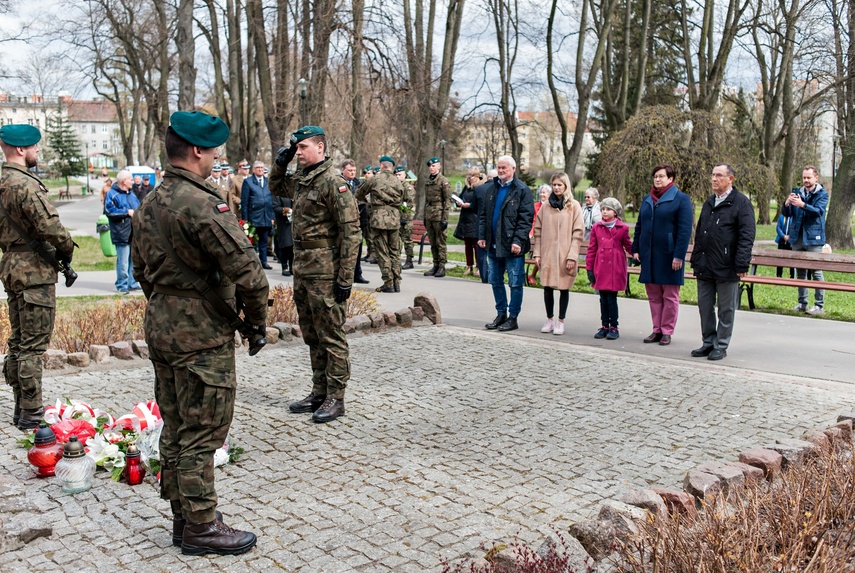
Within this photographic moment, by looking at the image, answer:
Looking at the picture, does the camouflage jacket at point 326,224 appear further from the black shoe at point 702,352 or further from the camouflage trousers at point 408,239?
the camouflage trousers at point 408,239

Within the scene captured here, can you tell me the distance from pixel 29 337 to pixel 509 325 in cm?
574

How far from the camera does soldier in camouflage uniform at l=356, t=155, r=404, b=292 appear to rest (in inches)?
540

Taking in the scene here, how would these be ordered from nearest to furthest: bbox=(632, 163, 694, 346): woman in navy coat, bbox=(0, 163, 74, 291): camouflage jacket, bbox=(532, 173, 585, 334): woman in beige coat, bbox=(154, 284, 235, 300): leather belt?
1. bbox=(154, 284, 235, 300): leather belt
2. bbox=(0, 163, 74, 291): camouflage jacket
3. bbox=(632, 163, 694, 346): woman in navy coat
4. bbox=(532, 173, 585, 334): woman in beige coat

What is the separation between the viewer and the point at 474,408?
6984 millimetres

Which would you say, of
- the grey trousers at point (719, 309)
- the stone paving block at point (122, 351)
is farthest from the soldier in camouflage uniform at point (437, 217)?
the stone paving block at point (122, 351)

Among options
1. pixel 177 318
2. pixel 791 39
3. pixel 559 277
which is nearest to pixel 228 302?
pixel 177 318

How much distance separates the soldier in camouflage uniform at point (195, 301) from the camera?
163 inches

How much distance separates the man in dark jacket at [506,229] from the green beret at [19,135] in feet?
16.9

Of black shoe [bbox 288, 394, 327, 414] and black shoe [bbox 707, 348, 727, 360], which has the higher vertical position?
black shoe [bbox 707, 348, 727, 360]

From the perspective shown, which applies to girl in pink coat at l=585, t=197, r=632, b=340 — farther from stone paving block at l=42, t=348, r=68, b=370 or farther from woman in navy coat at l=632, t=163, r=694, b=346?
stone paving block at l=42, t=348, r=68, b=370

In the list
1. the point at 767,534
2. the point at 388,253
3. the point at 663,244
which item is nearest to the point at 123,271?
the point at 388,253

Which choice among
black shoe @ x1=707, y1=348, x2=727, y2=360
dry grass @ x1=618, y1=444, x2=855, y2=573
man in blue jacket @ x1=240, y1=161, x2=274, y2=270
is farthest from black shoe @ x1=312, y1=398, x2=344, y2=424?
man in blue jacket @ x1=240, y1=161, x2=274, y2=270

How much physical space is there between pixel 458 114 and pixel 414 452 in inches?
1500

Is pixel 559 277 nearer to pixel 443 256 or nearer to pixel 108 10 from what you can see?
A: pixel 443 256
